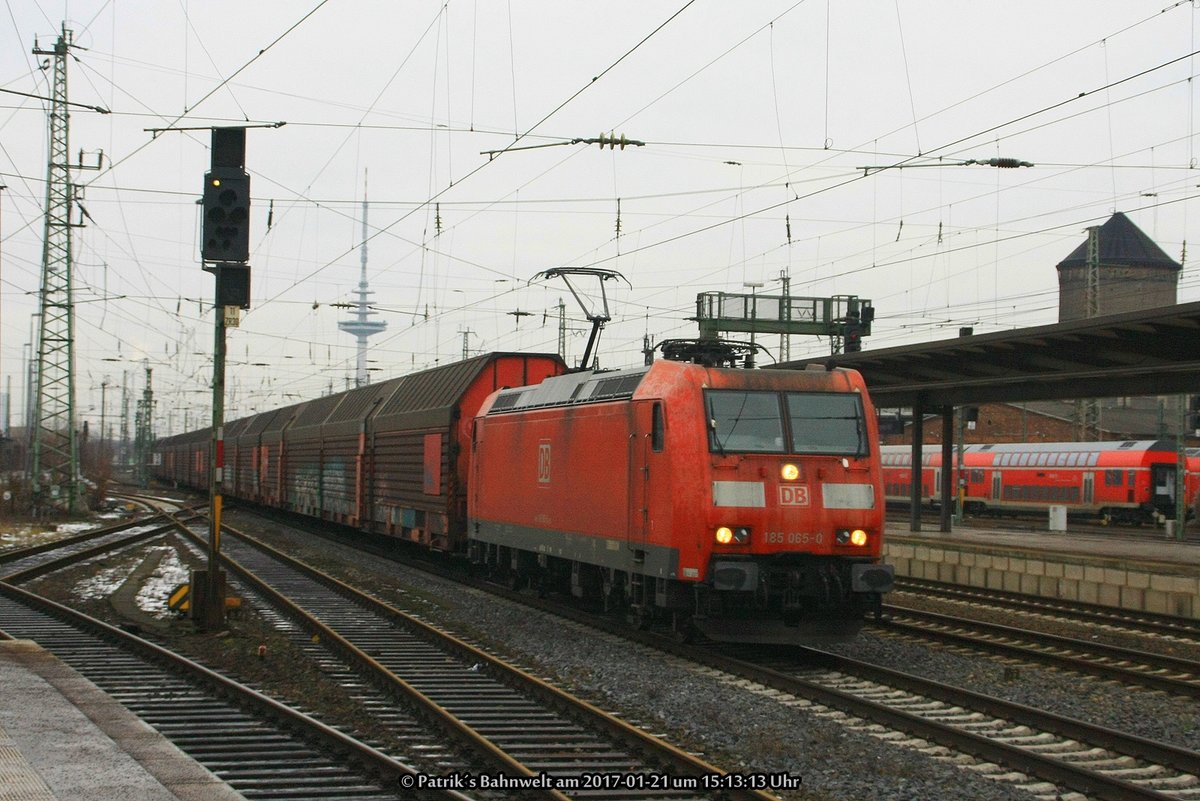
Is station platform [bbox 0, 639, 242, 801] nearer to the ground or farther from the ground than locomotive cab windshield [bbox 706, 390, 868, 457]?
nearer to the ground

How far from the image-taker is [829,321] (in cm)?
4216

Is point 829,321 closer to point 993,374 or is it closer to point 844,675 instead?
point 993,374

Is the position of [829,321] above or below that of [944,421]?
above

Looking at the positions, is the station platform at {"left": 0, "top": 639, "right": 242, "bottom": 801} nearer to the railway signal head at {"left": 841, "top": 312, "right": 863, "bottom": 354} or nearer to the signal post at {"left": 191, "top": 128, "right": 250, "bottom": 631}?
the signal post at {"left": 191, "top": 128, "right": 250, "bottom": 631}

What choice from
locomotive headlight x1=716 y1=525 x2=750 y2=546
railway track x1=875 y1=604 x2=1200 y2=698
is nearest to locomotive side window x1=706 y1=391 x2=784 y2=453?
locomotive headlight x1=716 y1=525 x2=750 y2=546

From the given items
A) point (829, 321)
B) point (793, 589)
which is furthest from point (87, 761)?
point (829, 321)

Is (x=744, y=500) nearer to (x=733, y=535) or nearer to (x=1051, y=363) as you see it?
(x=733, y=535)

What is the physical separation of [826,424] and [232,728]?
6794 millimetres

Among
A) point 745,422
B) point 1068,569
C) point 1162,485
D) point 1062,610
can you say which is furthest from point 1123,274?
point 745,422

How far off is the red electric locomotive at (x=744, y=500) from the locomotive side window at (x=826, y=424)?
0.5 inches

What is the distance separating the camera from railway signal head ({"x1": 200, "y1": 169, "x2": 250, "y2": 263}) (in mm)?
14578

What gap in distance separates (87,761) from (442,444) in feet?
47.6

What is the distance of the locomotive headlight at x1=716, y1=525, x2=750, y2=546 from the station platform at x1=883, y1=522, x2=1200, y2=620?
357 inches

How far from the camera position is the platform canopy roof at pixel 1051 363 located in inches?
760
